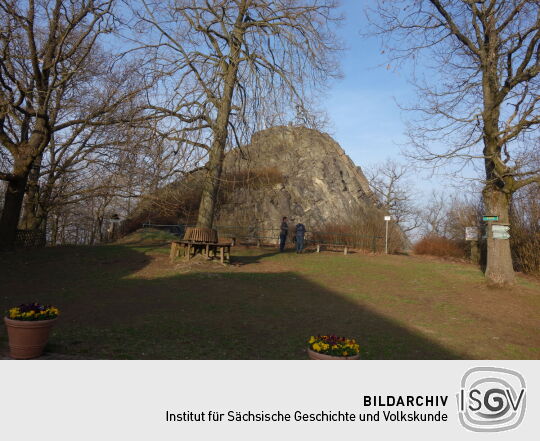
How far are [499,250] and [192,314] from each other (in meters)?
9.41

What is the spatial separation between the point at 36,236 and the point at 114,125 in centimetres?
639

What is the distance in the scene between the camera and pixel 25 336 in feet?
16.5

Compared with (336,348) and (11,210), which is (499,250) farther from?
(11,210)

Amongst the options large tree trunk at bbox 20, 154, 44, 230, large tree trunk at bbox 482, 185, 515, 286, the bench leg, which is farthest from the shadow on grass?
large tree trunk at bbox 20, 154, 44, 230

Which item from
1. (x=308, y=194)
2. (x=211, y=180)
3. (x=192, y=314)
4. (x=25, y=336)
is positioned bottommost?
(x=192, y=314)

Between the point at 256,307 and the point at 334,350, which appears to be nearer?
the point at 334,350

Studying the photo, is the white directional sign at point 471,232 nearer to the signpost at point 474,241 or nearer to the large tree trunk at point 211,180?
the signpost at point 474,241

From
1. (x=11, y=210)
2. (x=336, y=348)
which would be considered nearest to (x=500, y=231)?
(x=336, y=348)

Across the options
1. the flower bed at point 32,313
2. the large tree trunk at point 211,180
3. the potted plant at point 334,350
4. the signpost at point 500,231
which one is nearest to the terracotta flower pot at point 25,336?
the flower bed at point 32,313

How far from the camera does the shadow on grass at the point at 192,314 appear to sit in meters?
5.96

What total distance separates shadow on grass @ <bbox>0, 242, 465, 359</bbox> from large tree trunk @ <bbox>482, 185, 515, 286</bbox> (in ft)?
17.5

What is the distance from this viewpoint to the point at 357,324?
7.79 m

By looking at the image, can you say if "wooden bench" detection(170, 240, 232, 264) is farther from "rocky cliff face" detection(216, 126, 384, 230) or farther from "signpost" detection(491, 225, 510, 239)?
"rocky cliff face" detection(216, 126, 384, 230)

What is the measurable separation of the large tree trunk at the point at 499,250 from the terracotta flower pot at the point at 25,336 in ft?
38.8
